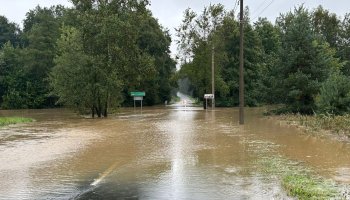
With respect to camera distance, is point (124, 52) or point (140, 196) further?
point (124, 52)

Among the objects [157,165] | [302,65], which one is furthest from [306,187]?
[302,65]

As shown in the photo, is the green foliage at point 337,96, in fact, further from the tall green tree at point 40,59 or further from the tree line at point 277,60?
the tall green tree at point 40,59

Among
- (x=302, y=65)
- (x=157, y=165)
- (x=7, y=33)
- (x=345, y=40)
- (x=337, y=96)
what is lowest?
(x=157, y=165)

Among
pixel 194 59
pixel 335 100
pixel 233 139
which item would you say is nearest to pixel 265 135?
pixel 233 139

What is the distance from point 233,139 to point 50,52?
2410 inches

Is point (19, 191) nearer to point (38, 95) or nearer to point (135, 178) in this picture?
point (135, 178)

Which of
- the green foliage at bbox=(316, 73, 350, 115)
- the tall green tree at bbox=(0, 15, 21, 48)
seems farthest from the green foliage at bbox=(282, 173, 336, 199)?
the tall green tree at bbox=(0, 15, 21, 48)

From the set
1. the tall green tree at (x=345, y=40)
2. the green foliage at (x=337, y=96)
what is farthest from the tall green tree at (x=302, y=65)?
the tall green tree at (x=345, y=40)

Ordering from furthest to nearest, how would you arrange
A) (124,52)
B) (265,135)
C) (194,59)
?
(194,59), (124,52), (265,135)

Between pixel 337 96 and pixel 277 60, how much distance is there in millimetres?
Result: 9042

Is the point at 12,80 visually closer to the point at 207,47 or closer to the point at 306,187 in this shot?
the point at 207,47

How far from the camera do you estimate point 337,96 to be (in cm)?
2667

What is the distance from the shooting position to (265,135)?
20.8 metres

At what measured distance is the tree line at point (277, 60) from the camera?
33.2 metres
